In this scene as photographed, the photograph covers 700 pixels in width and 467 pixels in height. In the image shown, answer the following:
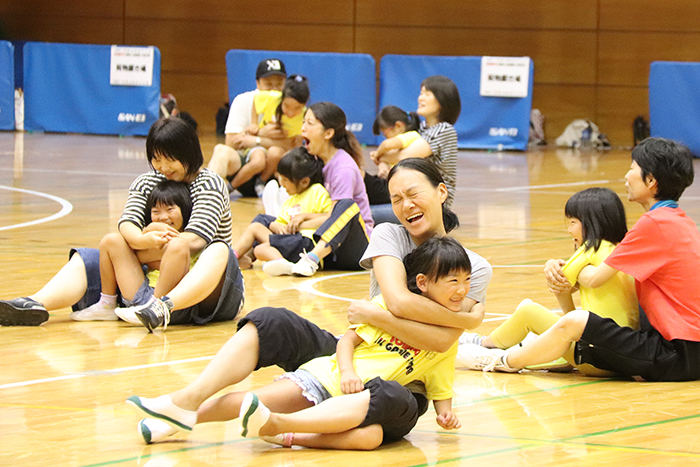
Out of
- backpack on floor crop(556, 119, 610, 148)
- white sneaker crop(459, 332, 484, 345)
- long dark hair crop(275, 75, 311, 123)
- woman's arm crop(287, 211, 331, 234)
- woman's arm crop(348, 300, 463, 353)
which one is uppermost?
long dark hair crop(275, 75, 311, 123)

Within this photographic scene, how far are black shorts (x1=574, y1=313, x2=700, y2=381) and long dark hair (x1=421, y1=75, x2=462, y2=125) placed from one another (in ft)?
11.6

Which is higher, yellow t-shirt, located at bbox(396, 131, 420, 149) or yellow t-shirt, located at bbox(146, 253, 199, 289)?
yellow t-shirt, located at bbox(396, 131, 420, 149)

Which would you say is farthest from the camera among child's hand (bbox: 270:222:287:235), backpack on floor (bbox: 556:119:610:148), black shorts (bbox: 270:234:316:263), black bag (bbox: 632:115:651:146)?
backpack on floor (bbox: 556:119:610:148)

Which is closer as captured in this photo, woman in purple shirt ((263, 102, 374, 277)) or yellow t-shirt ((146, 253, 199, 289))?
yellow t-shirt ((146, 253, 199, 289))

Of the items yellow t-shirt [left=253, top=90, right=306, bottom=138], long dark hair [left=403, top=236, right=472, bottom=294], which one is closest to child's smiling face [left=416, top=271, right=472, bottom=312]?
long dark hair [left=403, top=236, right=472, bottom=294]

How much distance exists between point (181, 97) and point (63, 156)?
485 cm

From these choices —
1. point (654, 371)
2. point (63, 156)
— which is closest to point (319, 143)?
point (654, 371)

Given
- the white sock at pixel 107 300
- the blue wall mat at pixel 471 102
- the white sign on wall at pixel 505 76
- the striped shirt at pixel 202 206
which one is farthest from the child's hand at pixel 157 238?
the white sign on wall at pixel 505 76

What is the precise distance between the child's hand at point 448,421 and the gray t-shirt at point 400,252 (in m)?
0.35

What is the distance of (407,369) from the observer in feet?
9.90

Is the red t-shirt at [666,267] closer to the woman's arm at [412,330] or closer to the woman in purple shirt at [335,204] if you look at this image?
the woman's arm at [412,330]

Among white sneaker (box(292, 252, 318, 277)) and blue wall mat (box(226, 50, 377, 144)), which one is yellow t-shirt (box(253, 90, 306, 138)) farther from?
blue wall mat (box(226, 50, 377, 144))

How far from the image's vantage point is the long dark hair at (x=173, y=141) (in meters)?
4.37

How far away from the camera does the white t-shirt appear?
9281mm
